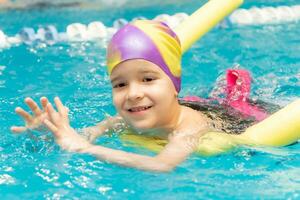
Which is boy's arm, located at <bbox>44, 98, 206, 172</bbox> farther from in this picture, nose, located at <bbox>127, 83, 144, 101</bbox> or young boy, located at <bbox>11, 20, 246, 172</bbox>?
nose, located at <bbox>127, 83, 144, 101</bbox>

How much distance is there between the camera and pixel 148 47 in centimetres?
292

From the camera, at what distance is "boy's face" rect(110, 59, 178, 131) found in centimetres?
284

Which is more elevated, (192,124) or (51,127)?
(192,124)

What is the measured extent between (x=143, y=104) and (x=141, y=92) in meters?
0.07

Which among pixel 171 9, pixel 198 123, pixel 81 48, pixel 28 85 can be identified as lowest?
pixel 198 123

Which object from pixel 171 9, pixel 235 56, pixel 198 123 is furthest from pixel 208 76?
pixel 171 9

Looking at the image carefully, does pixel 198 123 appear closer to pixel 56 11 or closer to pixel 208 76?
pixel 208 76

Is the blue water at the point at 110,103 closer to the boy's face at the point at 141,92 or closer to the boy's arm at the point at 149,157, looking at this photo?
the boy's arm at the point at 149,157

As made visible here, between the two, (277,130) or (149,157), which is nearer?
(149,157)

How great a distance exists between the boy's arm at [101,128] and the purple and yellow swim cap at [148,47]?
0.48 metres

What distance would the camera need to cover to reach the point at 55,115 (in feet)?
9.11

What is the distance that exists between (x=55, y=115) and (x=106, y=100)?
58.3 inches

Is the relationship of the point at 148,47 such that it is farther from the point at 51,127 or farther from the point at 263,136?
the point at 263,136

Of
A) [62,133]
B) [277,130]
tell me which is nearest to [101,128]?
[62,133]
